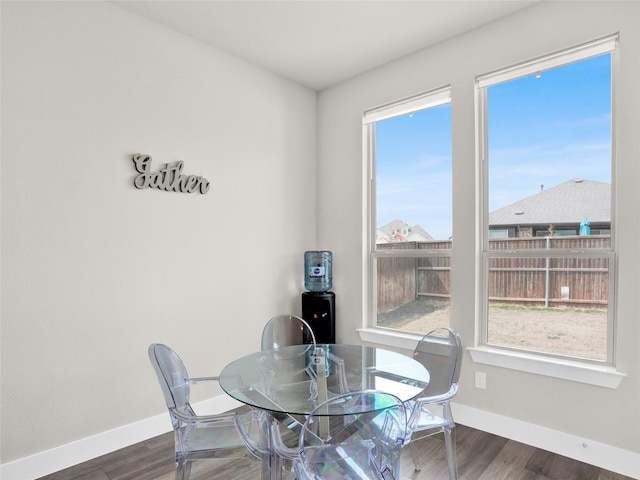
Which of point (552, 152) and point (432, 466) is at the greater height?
point (552, 152)

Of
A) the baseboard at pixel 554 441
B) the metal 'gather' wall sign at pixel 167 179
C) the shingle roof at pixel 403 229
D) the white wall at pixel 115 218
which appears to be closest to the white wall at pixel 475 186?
the baseboard at pixel 554 441

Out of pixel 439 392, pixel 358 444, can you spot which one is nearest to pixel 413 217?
pixel 439 392

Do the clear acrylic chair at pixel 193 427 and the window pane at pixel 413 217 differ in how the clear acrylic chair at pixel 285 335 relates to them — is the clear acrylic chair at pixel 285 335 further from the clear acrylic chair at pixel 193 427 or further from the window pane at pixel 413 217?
the window pane at pixel 413 217

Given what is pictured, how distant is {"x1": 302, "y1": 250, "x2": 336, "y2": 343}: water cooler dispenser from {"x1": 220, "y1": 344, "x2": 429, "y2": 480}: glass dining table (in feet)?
3.28

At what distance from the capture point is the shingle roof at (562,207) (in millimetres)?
2553

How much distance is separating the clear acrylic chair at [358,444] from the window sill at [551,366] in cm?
155

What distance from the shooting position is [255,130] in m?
3.61

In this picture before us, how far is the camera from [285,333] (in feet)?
9.85

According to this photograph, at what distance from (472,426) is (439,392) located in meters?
0.95

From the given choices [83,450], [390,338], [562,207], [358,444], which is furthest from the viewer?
[390,338]

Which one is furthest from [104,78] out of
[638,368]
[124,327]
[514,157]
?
[638,368]

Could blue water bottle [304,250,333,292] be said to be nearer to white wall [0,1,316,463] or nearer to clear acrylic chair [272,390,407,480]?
white wall [0,1,316,463]

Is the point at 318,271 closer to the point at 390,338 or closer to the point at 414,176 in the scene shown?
the point at 390,338

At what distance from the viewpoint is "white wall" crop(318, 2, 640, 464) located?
2.35m
